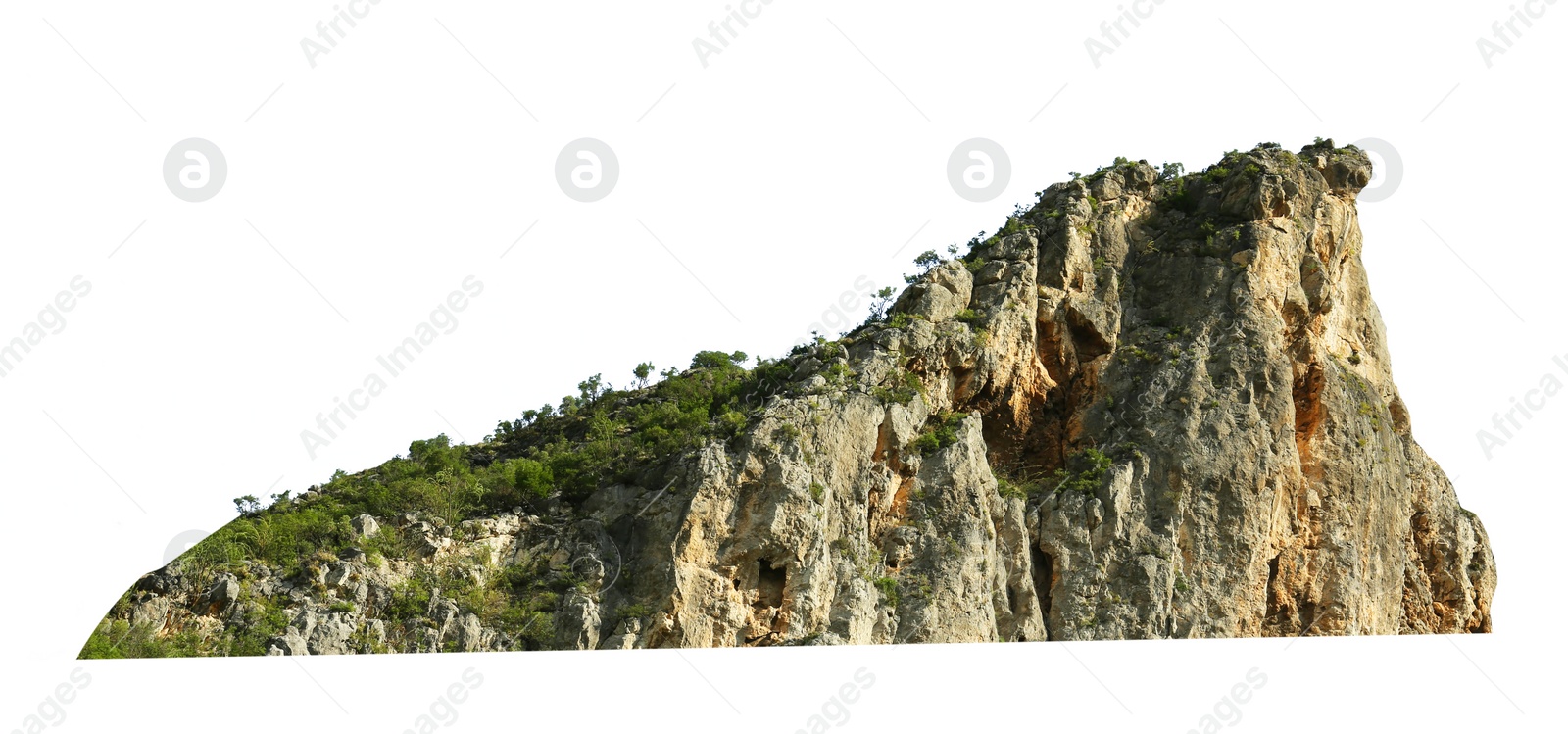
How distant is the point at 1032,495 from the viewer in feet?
159

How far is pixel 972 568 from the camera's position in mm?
43656

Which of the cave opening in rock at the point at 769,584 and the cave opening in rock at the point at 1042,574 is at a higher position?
the cave opening in rock at the point at 1042,574

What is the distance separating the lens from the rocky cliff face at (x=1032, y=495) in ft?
132

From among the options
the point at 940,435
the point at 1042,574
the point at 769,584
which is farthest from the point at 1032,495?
the point at 769,584

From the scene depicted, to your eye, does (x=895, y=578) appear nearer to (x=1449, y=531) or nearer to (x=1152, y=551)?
(x=1152, y=551)

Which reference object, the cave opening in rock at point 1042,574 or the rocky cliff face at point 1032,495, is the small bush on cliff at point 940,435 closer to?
the rocky cliff face at point 1032,495

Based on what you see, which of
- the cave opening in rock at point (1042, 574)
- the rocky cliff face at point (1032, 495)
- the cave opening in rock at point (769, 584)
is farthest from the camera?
the cave opening in rock at point (1042, 574)

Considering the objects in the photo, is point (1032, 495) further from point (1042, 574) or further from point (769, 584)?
point (769, 584)

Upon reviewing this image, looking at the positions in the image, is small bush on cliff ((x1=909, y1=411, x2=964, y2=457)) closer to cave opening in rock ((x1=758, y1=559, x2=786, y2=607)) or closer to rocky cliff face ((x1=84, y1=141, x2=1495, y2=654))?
rocky cliff face ((x1=84, y1=141, x2=1495, y2=654))

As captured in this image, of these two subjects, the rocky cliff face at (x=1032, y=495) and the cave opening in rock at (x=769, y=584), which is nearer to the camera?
the rocky cliff face at (x=1032, y=495)

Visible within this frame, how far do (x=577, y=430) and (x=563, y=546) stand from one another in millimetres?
7947

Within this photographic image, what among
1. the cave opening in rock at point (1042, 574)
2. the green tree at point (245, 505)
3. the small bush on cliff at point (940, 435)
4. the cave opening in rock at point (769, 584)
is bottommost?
the green tree at point (245, 505)

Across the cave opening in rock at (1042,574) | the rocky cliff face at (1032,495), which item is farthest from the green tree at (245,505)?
the cave opening in rock at (1042,574)

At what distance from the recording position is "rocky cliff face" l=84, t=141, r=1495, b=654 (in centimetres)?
4034
